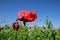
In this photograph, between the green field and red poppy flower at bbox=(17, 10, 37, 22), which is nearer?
the green field

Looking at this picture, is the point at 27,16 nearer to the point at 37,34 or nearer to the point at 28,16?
the point at 28,16

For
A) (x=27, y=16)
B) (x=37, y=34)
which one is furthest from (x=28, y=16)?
(x=37, y=34)

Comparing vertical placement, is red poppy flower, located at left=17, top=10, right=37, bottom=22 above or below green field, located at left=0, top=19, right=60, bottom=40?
above

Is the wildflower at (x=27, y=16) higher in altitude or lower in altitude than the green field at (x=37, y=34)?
higher

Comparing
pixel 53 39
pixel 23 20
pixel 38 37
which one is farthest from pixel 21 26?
pixel 53 39

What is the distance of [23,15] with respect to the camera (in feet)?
8.87

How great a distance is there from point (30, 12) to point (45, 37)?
0.70 m

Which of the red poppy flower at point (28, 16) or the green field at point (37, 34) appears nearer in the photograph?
the green field at point (37, 34)

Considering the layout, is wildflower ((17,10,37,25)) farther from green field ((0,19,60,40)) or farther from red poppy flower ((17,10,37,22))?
green field ((0,19,60,40))

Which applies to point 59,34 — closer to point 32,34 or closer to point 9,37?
point 32,34

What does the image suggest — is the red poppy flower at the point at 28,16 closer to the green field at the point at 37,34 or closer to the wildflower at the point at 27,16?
the wildflower at the point at 27,16

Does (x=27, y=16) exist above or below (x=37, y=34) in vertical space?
above

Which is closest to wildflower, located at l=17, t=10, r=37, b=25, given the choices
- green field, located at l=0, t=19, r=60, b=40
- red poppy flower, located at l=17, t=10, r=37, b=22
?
red poppy flower, located at l=17, t=10, r=37, b=22

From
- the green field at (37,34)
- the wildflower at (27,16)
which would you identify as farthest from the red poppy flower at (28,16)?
the green field at (37,34)
